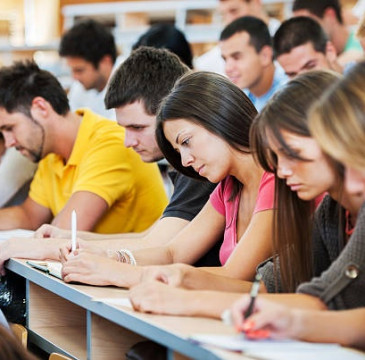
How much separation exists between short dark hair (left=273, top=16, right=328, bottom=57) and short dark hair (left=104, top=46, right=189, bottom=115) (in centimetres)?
147

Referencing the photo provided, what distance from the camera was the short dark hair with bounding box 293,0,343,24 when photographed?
201 inches

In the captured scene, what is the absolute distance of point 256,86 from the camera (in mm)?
4680

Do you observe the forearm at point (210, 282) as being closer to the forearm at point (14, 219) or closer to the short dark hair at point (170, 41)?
the forearm at point (14, 219)

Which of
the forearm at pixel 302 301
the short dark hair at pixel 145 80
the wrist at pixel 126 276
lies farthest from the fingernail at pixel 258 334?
the short dark hair at pixel 145 80

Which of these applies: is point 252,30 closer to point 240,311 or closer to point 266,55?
point 266,55

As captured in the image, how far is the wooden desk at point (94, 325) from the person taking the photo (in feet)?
5.25

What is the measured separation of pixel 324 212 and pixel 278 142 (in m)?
0.28

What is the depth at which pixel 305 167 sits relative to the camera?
1731mm

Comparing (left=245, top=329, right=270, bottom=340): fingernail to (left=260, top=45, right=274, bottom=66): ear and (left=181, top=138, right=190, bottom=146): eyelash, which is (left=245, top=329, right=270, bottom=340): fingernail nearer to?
(left=181, top=138, right=190, bottom=146): eyelash

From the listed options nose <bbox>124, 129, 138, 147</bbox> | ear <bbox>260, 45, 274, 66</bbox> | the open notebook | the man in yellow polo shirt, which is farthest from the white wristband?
ear <bbox>260, 45, 274, 66</bbox>

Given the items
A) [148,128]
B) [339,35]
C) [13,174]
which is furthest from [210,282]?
[339,35]

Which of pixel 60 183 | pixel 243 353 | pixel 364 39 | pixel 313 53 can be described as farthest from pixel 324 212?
pixel 313 53

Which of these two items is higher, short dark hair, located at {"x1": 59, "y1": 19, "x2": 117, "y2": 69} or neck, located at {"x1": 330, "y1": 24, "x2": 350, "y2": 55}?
neck, located at {"x1": 330, "y1": 24, "x2": 350, "y2": 55}

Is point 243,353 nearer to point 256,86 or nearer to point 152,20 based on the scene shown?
point 256,86
